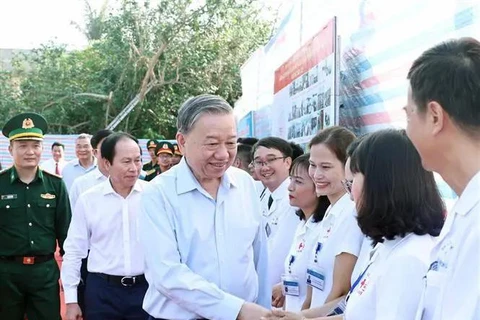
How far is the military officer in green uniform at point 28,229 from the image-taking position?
A: 11.6 feet

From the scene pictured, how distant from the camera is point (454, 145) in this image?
106 centimetres

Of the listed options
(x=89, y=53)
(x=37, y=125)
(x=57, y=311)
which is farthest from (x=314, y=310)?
(x=89, y=53)

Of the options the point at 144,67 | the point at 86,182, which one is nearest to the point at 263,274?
the point at 86,182

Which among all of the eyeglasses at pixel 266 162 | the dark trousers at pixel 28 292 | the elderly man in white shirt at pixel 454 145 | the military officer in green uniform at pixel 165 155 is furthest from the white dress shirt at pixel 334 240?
the military officer in green uniform at pixel 165 155

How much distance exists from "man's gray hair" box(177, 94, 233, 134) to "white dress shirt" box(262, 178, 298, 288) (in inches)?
43.2

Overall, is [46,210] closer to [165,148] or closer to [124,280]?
[124,280]

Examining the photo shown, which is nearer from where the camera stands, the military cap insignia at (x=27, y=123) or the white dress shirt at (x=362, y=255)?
the white dress shirt at (x=362, y=255)

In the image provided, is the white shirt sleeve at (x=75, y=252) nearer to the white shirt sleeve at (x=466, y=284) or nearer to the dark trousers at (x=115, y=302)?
the dark trousers at (x=115, y=302)

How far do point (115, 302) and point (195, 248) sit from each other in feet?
4.23

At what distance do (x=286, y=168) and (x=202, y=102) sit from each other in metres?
1.77

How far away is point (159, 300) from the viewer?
199 cm

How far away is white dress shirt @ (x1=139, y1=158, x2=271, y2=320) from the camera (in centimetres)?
183

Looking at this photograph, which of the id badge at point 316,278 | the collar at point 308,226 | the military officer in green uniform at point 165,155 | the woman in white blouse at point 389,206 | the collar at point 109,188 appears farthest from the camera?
the military officer in green uniform at point 165,155

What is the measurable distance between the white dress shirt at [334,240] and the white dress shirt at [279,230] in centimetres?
59
